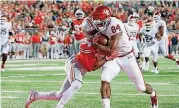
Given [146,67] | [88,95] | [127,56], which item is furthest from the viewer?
[146,67]

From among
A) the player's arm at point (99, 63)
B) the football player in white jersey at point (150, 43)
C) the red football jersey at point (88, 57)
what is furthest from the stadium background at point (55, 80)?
the red football jersey at point (88, 57)

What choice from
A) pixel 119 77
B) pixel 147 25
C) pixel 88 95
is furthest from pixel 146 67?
pixel 88 95

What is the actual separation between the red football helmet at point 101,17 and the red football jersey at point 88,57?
33cm

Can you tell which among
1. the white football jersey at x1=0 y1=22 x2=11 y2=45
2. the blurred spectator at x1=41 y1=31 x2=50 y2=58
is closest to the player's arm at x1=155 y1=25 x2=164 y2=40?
the white football jersey at x1=0 y1=22 x2=11 y2=45

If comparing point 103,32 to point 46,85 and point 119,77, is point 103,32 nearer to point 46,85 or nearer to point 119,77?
point 46,85

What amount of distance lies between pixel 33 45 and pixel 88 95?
18.4m

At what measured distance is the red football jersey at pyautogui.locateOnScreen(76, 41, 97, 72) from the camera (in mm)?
8266

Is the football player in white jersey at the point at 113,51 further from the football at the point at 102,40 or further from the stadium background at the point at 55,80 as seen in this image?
the stadium background at the point at 55,80

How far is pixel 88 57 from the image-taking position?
326 inches

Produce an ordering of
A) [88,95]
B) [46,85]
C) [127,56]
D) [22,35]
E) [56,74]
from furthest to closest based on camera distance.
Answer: [22,35], [56,74], [46,85], [88,95], [127,56]

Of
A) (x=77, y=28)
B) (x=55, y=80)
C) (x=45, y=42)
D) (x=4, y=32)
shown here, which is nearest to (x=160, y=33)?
(x=77, y=28)

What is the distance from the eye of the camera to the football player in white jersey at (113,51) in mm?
8141

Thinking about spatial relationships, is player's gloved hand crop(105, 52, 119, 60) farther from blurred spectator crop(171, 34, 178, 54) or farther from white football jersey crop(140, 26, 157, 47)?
blurred spectator crop(171, 34, 178, 54)

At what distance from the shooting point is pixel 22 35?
2923cm
